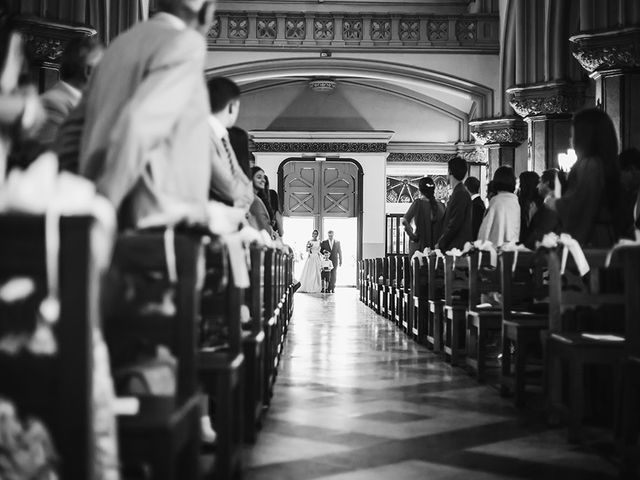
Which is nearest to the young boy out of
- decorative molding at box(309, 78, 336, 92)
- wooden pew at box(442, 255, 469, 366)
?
decorative molding at box(309, 78, 336, 92)

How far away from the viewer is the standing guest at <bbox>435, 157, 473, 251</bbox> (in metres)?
7.68

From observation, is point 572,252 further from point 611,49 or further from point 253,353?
point 611,49

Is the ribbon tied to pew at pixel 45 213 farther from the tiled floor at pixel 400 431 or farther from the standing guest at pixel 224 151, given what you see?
the standing guest at pixel 224 151

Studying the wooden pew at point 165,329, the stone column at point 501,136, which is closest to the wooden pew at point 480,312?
the wooden pew at point 165,329

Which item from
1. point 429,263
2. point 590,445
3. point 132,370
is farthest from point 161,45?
point 429,263

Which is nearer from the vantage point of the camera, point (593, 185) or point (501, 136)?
point (593, 185)

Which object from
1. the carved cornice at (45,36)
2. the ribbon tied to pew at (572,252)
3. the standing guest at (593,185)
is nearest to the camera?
the ribbon tied to pew at (572,252)

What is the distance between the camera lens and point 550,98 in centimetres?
1304

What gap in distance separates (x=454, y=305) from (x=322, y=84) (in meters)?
15.3

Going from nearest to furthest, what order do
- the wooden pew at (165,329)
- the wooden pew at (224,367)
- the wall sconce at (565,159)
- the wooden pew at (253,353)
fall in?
the wooden pew at (165,329) → the wooden pew at (224,367) → the wooden pew at (253,353) → the wall sconce at (565,159)

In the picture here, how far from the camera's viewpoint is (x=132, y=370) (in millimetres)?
2043

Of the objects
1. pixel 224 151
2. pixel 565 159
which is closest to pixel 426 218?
pixel 565 159

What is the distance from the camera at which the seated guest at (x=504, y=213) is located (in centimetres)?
691

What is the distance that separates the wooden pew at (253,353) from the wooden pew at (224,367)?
0.98 feet
